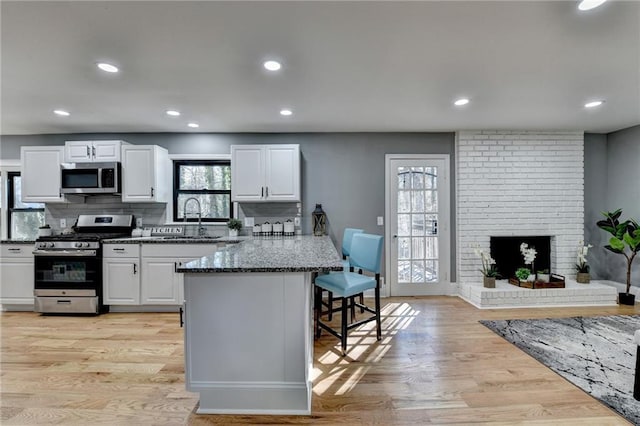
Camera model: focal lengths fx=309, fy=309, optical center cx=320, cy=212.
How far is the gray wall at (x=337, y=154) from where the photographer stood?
14.3ft

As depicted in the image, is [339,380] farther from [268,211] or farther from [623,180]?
[623,180]

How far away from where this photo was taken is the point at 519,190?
4.35 m

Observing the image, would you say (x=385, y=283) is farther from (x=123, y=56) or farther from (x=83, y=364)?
(x=123, y=56)

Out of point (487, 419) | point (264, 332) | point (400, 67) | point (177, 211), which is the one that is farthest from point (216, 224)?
point (487, 419)

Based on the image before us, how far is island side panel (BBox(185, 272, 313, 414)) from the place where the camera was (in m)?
1.85

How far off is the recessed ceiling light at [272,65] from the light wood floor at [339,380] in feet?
7.67

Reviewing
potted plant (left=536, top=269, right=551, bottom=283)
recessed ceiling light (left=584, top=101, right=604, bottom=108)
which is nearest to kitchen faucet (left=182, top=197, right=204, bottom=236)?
potted plant (left=536, top=269, right=551, bottom=283)

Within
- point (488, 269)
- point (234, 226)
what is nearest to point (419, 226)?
point (488, 269)

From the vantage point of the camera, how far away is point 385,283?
4.37m

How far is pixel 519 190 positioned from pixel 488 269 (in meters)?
1.22

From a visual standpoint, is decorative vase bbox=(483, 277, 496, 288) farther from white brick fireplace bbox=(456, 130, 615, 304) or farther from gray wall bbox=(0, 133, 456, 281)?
gray wall bbox=(0, 133, 456, 281)

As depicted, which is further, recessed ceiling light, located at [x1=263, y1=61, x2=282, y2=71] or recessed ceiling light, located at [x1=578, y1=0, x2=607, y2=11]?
recessed ceiling light, located at [x1=263, y1=61, x2=282, y2=71]

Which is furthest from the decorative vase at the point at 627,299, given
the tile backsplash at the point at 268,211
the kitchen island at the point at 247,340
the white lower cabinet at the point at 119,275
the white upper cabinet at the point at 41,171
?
the white upper cabinet at the point at 41,171

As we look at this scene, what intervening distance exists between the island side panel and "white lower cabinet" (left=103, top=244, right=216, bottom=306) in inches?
78.2
